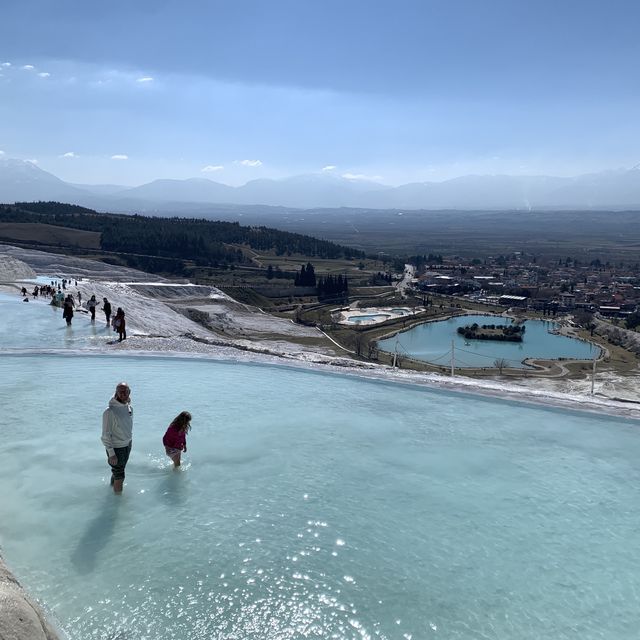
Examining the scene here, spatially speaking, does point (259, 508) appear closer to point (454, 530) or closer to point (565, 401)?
point (454, 530)

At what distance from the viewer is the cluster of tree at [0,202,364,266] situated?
8975 cm

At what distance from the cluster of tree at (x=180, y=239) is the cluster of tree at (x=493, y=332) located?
133 ft

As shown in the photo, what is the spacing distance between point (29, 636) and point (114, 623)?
72 centimetres

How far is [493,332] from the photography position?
6128 centimetres

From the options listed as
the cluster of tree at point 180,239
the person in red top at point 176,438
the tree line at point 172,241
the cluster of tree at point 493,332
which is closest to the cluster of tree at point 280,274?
the tree line at point 172,241

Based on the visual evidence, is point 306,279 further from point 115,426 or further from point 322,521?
point 322,521

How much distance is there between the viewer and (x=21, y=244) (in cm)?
7238

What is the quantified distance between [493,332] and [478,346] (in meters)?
5.08

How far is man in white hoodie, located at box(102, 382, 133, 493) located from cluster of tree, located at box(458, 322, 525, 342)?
5590 cm

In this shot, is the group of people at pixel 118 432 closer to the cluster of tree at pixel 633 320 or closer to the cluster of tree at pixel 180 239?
the cluster of tree at pixel 633 320

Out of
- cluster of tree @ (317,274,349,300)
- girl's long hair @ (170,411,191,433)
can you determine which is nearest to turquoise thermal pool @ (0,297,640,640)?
girl's long hair @ (170,411,191,433)

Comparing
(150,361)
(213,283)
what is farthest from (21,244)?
(150,361)

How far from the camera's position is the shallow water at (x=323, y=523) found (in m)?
4.58

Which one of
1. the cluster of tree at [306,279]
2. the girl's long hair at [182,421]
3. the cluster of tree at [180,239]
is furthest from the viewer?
the cluster of tree at [180,239]
